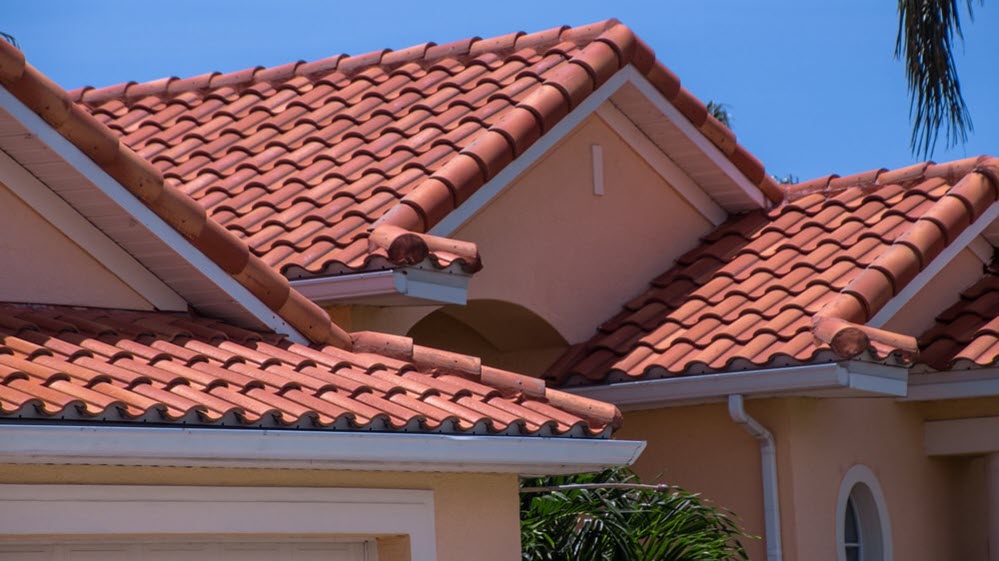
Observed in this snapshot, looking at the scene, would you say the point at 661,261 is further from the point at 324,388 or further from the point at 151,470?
the point at 151,470

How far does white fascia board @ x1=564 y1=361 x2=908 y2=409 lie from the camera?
1099 centimetres

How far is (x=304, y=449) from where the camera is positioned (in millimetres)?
7465

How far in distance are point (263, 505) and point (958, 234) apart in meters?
6.71

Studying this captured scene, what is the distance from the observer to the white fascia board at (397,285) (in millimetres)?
10242

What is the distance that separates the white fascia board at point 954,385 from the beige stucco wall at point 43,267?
225 inches

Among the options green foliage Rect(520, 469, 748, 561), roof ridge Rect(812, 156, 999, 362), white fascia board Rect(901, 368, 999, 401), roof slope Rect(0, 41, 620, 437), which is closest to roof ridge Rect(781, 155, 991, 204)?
roof ridge Rect(812, 156, 999, 362)

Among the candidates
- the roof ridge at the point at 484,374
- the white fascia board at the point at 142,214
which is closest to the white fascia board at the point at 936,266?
the roof ridge at the point at 484,374

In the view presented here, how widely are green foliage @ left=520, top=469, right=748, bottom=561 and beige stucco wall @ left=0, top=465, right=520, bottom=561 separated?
135 cm

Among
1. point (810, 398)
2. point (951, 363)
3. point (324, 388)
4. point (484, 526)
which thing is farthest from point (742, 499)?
point (324, 388)

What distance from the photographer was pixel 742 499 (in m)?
11.9

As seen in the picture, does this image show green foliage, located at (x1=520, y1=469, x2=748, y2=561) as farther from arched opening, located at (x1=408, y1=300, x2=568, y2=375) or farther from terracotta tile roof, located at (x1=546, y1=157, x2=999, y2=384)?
arched opening, located at (x1=408, y1=300, x2=568, y2=375)

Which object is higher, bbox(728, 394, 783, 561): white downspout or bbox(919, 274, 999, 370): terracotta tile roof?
bbox(919, 274, 999, 370): terracotta tile roof

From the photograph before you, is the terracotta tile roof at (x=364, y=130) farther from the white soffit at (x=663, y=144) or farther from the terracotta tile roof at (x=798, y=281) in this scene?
the terracotta tile roof at (x=798, y=281)

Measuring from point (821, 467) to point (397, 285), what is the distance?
11.7 ft
